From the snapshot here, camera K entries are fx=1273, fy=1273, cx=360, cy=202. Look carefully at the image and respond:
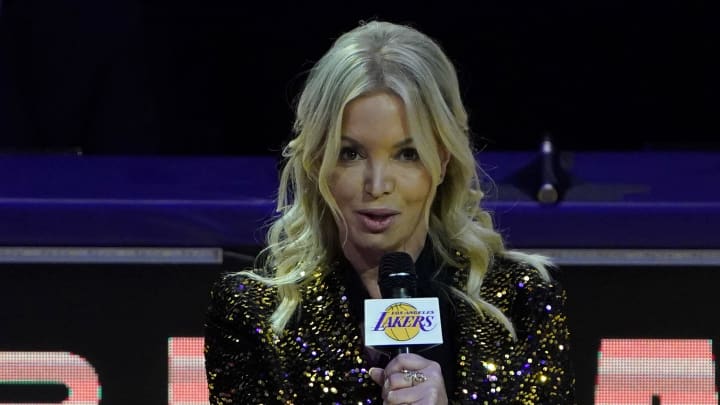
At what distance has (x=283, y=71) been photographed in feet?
13.5

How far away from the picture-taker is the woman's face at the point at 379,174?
1.79m

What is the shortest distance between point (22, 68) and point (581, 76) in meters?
1.75

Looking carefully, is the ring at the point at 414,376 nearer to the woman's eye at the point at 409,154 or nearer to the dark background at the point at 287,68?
the woman's eye at the point at 409,154

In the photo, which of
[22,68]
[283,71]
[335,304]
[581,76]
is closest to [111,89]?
[22,68]

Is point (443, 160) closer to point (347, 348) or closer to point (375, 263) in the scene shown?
point (375, 263)

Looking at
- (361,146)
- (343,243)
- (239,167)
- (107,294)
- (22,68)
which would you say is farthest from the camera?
(22,68)

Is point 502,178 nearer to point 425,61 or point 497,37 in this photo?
point 425,61

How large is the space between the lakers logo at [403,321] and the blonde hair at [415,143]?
0.91ft

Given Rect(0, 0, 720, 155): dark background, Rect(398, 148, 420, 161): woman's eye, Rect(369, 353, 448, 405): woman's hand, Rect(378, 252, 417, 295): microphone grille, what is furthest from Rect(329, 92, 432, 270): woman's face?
Rect(0, 0, 720, 155): dark background

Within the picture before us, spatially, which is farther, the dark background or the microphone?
the dark background

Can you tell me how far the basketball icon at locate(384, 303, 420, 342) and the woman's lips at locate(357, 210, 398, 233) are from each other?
0.22 metres

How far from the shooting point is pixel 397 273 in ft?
5.37

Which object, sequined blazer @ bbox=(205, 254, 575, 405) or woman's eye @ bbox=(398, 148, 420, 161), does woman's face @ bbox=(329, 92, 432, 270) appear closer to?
woman's eye @ bbox=(398, 148, 420, 161)

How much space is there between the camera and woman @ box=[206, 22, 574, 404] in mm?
1797
